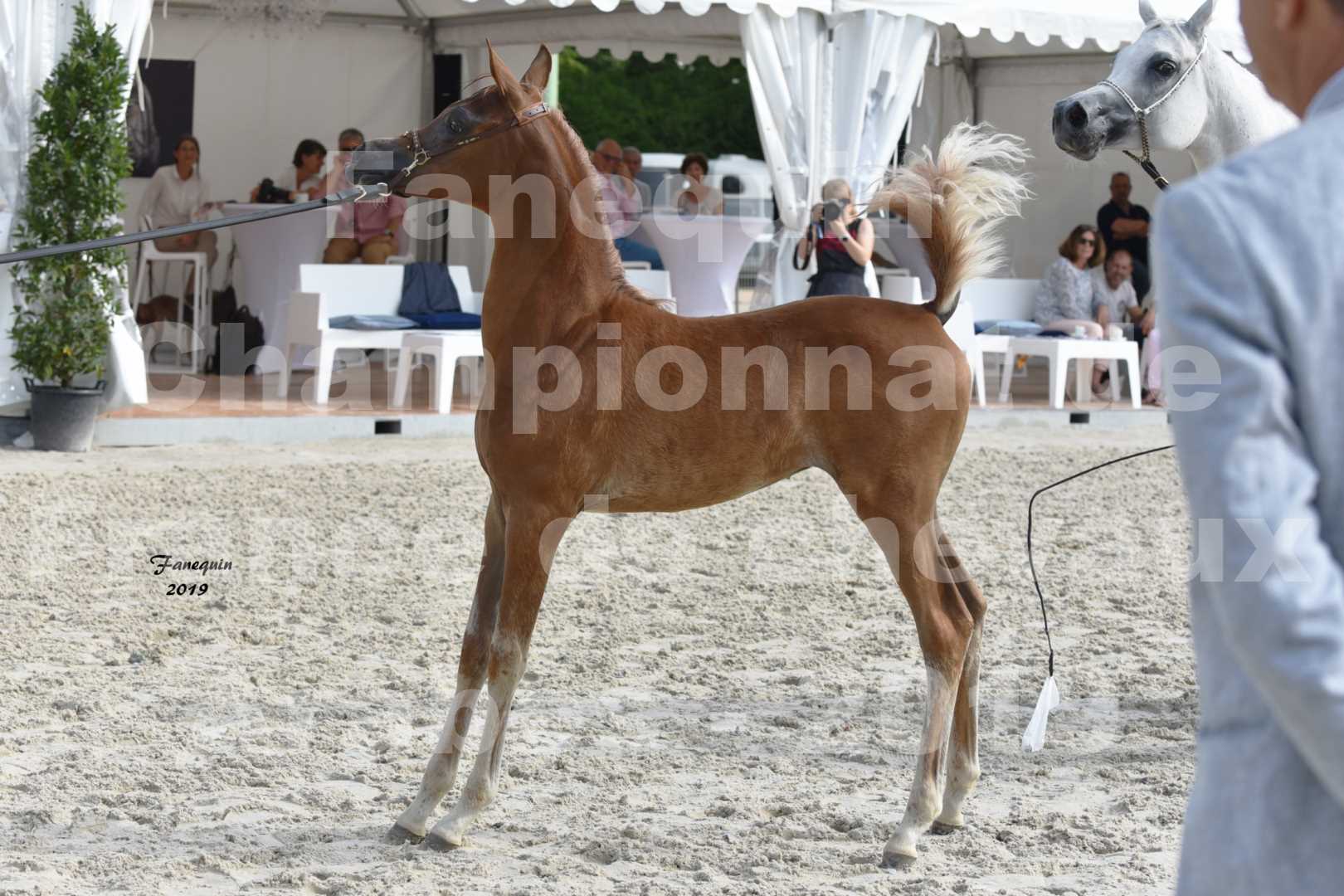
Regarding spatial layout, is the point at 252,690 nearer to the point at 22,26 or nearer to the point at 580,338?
the point at 580,338

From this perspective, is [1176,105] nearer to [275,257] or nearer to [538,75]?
[538,75]

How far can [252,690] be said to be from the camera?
4520mm

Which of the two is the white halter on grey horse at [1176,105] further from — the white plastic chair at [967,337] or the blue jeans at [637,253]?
the blue jeans at [637,253]

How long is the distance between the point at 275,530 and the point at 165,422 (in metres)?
2.33

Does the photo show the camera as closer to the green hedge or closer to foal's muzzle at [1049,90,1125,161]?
foal's muzzle at [1049,90,1125,161]

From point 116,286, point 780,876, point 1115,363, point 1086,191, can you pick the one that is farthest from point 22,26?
point 1086,191

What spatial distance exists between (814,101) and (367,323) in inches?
136

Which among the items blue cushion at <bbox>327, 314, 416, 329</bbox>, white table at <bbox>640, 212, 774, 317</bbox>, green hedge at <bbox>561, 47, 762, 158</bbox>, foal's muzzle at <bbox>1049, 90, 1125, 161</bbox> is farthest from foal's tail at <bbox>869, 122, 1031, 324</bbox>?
green hedge at <bbox>561, 47, 762, 158</bbox>

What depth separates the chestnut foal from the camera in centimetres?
343

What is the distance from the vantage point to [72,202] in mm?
7934

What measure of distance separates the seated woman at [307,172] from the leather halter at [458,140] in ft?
28.4

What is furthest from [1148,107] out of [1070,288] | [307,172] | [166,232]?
[307,172]

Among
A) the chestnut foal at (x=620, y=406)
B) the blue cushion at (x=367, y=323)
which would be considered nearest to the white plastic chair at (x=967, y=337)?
the blue cushion at (x=367, y=323)

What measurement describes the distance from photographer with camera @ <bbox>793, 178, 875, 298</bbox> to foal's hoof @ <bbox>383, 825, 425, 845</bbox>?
6422 millimetres
